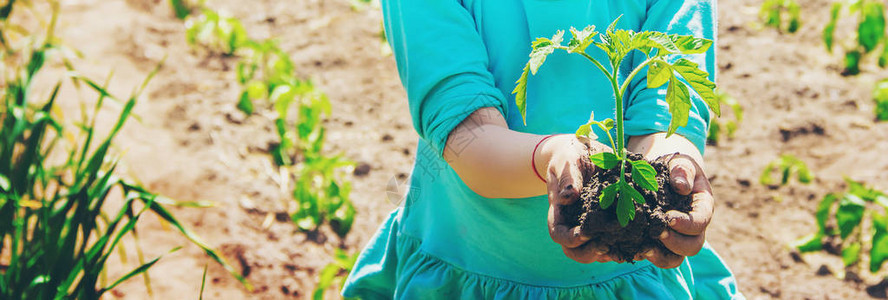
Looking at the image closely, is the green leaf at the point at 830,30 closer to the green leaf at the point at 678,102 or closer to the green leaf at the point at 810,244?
the green leaf at the point at 810,244

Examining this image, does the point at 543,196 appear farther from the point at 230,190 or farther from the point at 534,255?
the point at 230,190

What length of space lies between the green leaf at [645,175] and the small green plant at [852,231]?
5.59 ft

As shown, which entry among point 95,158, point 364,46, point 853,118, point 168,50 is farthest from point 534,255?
point 168,50

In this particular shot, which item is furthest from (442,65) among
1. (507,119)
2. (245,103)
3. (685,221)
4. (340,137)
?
(245,103)

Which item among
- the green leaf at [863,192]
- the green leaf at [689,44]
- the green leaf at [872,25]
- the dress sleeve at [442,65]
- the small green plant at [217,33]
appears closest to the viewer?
the green leaf at [689,44]

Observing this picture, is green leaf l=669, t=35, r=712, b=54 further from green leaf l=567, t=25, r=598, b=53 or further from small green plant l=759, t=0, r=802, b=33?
small green plant l=759, t=0, r=802, b=33

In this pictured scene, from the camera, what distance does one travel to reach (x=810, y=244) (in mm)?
2549

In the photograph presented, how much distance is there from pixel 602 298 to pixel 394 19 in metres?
0.63

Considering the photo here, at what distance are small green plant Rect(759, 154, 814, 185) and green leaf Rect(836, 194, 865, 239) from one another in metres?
0.34

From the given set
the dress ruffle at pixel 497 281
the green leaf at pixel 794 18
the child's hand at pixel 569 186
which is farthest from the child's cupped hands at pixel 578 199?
the green leaf at pixel 794 18

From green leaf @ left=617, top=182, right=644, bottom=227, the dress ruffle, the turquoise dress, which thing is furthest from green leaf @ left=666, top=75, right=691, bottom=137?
the dress ruffle

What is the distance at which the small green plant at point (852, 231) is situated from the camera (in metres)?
2.39

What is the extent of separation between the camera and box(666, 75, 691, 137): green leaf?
1.05 meters

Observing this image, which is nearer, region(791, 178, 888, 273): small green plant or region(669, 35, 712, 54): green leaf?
region(669, 35, 712, 54): green leaf
